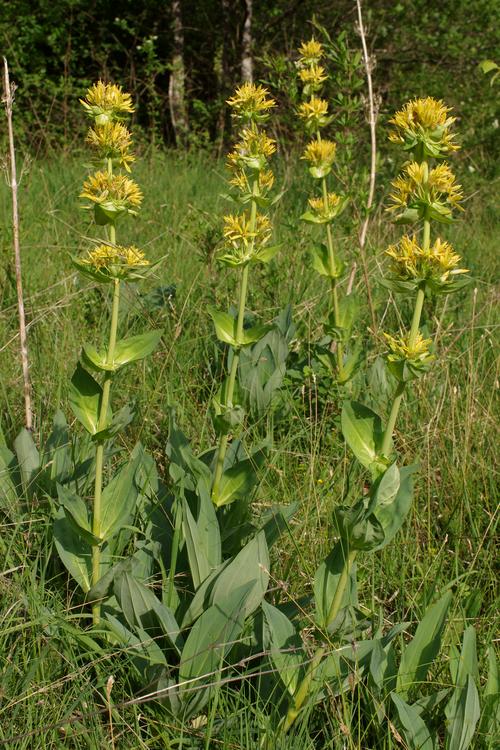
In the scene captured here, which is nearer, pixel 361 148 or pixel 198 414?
pixel 198 414

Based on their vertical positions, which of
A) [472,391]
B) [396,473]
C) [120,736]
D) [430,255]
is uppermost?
[430,255]

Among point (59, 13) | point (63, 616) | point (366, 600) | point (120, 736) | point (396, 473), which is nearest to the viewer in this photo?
point (396, 473)

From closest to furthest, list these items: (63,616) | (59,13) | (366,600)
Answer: (63,616) → (366,600) → (59,13)

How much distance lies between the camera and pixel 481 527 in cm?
256

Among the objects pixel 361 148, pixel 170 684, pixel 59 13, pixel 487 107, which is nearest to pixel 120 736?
pixel 170 684

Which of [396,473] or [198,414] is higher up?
[396,473]

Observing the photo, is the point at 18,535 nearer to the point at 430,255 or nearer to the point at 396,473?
the point at 396,473

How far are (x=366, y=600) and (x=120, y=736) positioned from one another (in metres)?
0.75

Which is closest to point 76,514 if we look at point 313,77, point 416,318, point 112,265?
point 112,265

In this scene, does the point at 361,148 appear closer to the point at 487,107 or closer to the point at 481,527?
the point at 487,107

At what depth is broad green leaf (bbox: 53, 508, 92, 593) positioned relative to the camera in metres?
2.09

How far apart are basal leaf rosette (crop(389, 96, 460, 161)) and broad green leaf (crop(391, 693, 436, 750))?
110cm

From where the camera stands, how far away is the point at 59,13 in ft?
38.1

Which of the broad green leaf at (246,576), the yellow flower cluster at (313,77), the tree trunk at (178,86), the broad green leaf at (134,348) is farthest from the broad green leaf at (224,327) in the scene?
the tree trunk at (178,86)
